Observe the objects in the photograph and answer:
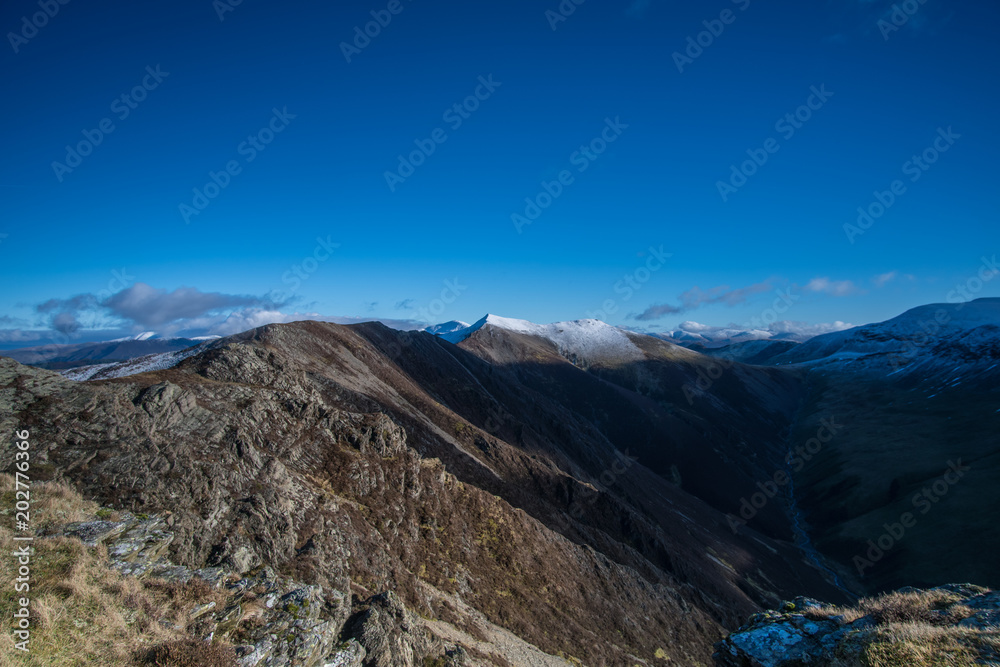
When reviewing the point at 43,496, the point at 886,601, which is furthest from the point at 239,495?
the point at 886,601

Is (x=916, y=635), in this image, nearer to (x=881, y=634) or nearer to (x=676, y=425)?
(x=881, y=634)

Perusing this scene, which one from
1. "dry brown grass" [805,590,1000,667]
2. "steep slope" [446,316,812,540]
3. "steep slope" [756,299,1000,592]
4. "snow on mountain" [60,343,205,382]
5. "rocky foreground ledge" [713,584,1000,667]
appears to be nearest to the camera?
"dry brown grass" [805,590,1000,667]

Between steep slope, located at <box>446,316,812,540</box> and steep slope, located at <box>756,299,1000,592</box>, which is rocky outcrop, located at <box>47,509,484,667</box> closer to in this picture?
steep slope, located at <box>446,316,812,540</box>

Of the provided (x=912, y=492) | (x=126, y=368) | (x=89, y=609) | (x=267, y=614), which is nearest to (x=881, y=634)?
(x=267, y=614)

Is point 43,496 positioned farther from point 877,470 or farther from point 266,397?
point 877,470

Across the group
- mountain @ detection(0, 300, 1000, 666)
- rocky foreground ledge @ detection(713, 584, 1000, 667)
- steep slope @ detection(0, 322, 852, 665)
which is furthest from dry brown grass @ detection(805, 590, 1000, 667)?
steep slope @ detection(0, 322, 852, 665)

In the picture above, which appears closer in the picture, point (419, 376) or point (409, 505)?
point (409, 505)
